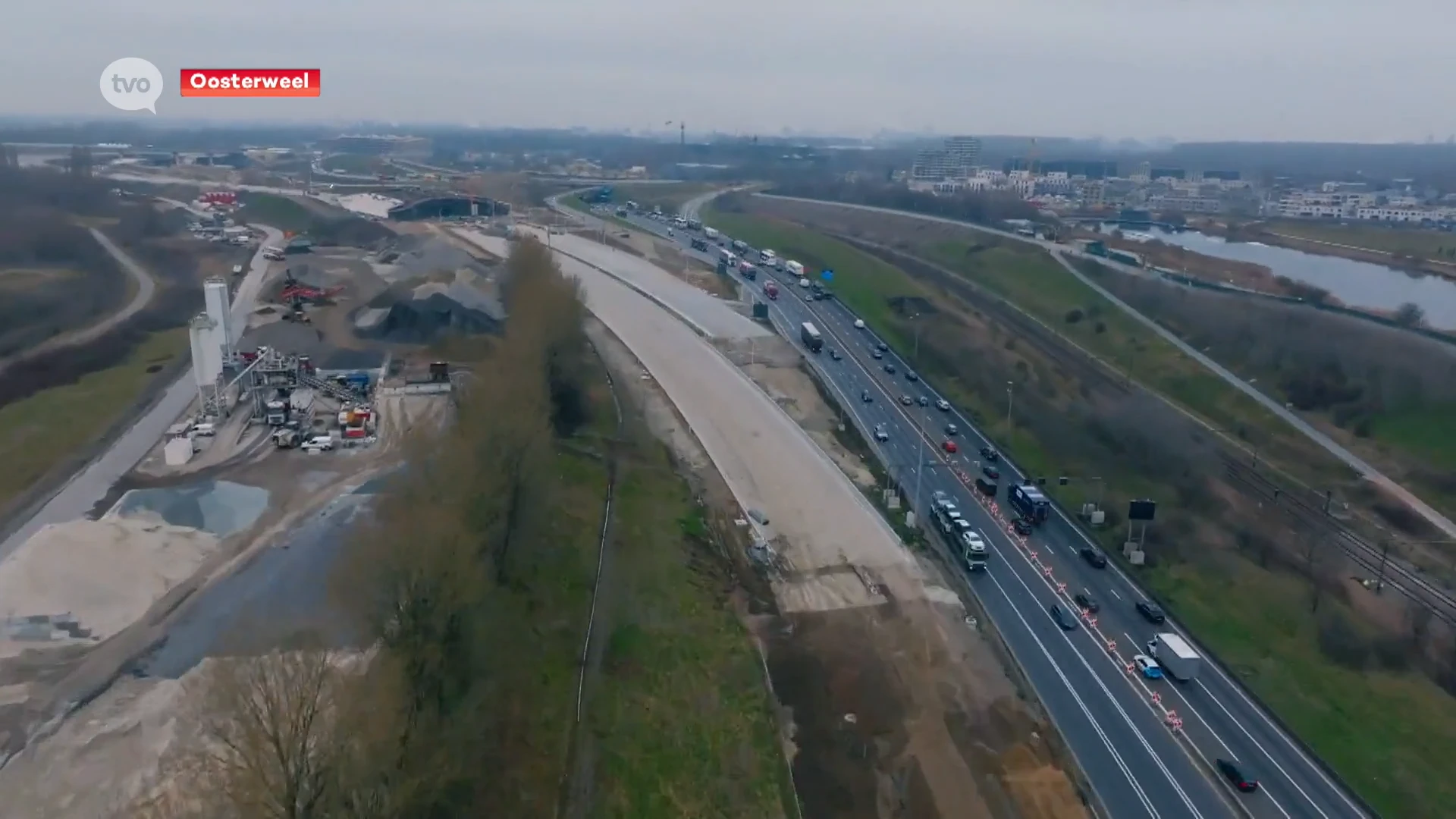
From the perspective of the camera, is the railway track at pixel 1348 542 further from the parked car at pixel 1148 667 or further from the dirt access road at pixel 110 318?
the dirt access road at pixel 110 318

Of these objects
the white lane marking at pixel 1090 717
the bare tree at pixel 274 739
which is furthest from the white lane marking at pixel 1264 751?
the bare tree at pixel 274 739

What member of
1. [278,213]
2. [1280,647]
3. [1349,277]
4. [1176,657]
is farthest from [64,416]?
[1349,277]

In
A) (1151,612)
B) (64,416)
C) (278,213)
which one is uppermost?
(278,213)

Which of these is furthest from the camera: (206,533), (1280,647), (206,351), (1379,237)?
(1379,237)

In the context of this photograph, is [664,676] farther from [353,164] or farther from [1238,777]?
[353,164]

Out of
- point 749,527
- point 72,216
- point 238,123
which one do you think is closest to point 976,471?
point 749,527

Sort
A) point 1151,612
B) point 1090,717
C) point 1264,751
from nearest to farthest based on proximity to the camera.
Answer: point 1264,751 → point 1090,717 → point 1151,612

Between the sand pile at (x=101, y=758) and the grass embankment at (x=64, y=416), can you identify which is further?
the grass embankment at (x=64, y=416)
